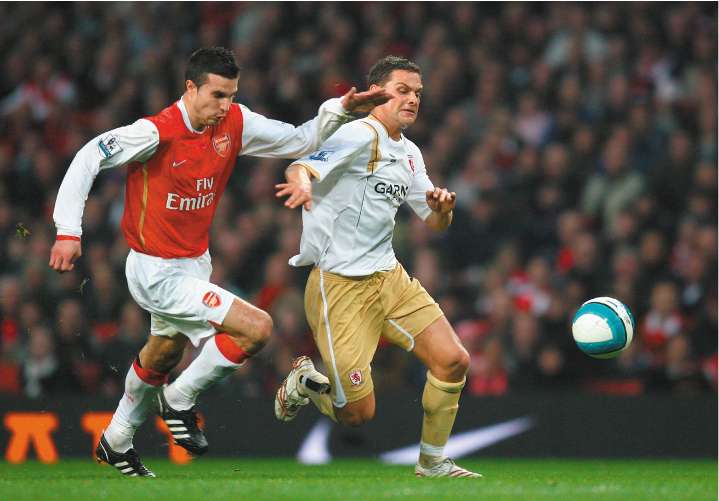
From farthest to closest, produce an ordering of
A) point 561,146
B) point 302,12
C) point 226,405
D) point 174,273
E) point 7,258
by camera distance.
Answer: point 302,12, point 561,146, point 7,258, point 226,405, point 174,273

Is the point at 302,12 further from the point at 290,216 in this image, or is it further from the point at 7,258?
the point at 7,258

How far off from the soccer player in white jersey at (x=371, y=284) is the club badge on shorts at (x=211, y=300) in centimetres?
81

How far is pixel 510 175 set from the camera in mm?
13234

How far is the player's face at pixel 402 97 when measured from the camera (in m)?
7.57

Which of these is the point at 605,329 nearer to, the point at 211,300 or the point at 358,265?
the point at 358,265

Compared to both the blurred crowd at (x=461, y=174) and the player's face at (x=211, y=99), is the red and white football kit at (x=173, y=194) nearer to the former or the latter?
the player's face at (x=211, y=99)

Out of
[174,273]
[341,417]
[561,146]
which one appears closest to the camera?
[174,273]

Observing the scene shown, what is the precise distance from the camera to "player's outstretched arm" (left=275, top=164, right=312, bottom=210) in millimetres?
6641

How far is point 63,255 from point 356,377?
6.24 feet

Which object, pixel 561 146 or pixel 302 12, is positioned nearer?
pixel 561 146

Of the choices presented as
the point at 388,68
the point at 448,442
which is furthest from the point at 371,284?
the point at 448,442

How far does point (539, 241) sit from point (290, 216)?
249 centimetres

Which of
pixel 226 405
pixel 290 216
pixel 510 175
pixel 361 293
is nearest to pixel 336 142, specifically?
pixel 361 293

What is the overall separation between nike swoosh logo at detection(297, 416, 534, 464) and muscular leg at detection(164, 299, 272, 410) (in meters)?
3.72
